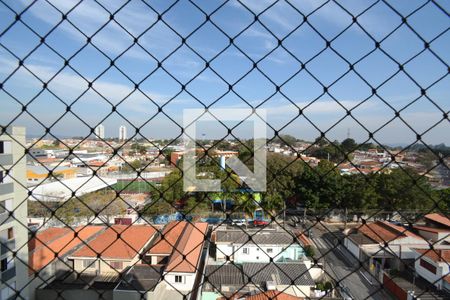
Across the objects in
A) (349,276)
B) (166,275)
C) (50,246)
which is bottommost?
(349,276)

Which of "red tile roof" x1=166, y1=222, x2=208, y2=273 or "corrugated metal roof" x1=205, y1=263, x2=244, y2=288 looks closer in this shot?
"red tile roof" x1=166, y1=222, x2=208, y2=273

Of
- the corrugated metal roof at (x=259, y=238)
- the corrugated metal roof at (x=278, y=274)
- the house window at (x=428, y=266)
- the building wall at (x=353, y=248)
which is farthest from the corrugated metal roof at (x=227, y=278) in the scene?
the house window at (x=428, y=266)

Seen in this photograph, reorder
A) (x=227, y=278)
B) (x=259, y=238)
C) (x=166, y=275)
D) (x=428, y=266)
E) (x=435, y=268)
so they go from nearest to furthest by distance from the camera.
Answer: (x=166, y=275) → (x=435, y=268) → (x=428, y=266) → (x=227, y=278) → (x=259, y=238)

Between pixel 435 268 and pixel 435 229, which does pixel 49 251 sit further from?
pixel 435 229

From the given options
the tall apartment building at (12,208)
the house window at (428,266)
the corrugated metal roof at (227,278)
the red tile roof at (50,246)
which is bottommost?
the corrugated metal roof at (227,278)

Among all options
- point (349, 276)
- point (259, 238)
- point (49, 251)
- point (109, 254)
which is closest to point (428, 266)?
point (349, 276)

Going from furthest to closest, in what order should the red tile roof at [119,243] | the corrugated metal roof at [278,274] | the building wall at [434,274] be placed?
the red tile roof at [119,243]
the corrugated metal roof at [278,274]
the building wall at [434,274]

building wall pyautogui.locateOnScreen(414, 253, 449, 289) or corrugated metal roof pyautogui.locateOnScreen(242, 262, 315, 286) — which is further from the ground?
building wall pyautogui.locateOnScreen(414, 253, 449, 289)

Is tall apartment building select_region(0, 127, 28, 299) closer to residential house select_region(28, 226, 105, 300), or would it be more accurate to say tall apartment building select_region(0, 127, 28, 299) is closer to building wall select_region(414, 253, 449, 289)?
residential house select_region(28, 226, 105, 300)

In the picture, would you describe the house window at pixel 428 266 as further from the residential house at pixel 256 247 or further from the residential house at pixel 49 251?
the residential house at pixel 49 251

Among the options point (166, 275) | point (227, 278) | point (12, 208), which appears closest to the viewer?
point (12, 208)

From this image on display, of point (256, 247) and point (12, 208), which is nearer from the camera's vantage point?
point (12, 208)

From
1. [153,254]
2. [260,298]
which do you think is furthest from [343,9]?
[153,254]

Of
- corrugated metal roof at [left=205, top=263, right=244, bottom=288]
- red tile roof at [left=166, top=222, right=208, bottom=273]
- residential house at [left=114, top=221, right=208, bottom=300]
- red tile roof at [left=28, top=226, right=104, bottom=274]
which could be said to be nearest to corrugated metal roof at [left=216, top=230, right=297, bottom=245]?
residential house at [left=114, top=221, right=208, bottom=300]
